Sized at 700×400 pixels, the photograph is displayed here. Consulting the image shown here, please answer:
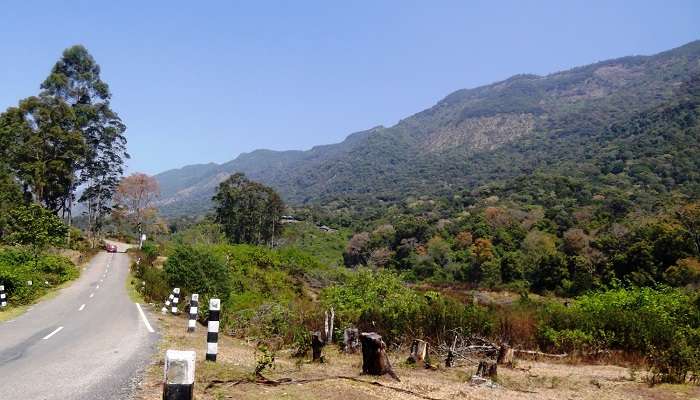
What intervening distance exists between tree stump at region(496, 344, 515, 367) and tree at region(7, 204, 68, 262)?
24592 millimetres

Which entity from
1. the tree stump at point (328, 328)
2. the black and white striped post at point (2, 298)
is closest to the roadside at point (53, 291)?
the black and white striped post at point (2, 298)

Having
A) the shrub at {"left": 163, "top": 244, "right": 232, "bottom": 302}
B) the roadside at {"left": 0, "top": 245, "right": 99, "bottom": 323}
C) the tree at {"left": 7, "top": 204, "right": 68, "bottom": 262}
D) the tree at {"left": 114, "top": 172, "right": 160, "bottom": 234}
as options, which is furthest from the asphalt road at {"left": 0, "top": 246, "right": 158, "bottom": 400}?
the tree at {"left": 114, "top": 172, "right": 160, "bottom": 234}

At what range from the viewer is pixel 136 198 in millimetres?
58781

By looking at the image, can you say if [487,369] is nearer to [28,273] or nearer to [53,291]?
[28,273]

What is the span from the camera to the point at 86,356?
8.24m

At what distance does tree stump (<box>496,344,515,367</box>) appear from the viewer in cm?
1047

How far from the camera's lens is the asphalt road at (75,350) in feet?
19.9

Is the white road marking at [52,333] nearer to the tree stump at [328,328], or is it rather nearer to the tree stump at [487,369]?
the tree stump at [328,328]

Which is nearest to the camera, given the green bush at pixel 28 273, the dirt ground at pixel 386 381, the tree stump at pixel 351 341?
the dirt ground at pixel 386 381

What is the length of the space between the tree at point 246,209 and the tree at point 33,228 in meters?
35.9

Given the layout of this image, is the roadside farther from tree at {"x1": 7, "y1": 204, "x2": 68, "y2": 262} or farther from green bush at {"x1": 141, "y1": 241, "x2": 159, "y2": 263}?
green bush at {"x1": 141, "y1": 241, "x2": 159, "y2": 263}

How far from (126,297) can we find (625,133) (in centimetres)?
15729

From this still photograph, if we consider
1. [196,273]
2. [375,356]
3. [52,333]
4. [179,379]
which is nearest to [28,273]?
[196,273]

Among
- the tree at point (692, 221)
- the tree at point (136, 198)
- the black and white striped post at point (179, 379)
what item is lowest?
the tree at point (692, 221)
